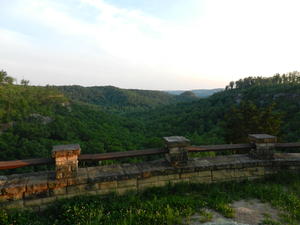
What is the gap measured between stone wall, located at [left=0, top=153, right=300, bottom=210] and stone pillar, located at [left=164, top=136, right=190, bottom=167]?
3.8 inches

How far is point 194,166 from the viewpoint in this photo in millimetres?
3994

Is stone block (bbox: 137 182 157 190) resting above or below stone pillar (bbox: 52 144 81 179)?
below

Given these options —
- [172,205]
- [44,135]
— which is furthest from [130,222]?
[44,135]

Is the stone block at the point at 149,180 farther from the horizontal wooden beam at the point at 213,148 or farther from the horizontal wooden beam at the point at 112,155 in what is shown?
the horizontal wooden beam at the point at 213,148

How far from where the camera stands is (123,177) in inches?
142

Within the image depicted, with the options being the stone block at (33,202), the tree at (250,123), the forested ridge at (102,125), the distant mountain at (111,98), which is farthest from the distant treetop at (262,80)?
the stone block at (33,202)

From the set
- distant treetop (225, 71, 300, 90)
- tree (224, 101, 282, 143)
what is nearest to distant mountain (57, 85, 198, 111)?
distant treetop (225, 71, 300, 90)

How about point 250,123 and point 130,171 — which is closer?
point 130,171

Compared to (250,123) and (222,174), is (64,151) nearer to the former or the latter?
(222,174)

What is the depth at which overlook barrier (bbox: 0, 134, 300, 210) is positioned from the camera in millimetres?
3262

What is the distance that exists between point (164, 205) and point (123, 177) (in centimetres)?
89

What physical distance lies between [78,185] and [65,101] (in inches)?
2198

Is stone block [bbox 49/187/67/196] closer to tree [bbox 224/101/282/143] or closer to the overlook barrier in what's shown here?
the overlook barrier

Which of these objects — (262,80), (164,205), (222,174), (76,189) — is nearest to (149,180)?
(164,205)
